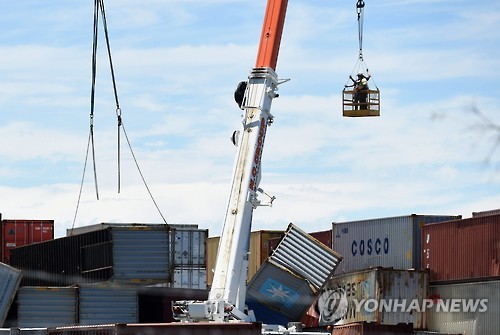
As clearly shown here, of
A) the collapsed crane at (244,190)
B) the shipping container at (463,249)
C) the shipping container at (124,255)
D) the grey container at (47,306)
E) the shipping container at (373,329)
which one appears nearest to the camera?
the collapsed crane at (244,190)

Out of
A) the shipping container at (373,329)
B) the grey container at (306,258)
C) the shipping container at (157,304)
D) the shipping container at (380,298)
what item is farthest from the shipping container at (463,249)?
the shipping container at (157,304)

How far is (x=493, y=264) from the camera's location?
161ft

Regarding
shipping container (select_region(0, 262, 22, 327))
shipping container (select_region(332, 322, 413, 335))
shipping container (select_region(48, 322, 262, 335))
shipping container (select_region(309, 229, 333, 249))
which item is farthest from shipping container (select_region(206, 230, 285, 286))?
shipping container (select_region(48, 322, 262, 335))

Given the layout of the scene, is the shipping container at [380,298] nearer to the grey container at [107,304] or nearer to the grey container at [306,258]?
the grey container at [306,258]

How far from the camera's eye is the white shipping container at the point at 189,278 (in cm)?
5697

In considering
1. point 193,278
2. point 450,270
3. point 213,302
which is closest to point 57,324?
point 193,278

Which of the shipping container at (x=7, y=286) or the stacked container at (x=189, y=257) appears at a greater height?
the stacked container at (x=189, y=257)

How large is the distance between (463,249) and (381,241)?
5.98m

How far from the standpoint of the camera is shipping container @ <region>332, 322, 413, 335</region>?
4666 cm

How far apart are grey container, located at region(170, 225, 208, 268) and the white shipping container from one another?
26 centimetres

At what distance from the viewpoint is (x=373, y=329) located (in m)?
46.8

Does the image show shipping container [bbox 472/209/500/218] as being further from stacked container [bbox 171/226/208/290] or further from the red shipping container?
the red shipping container

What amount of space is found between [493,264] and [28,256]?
24865 mm

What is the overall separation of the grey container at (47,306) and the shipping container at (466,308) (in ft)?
54.5
